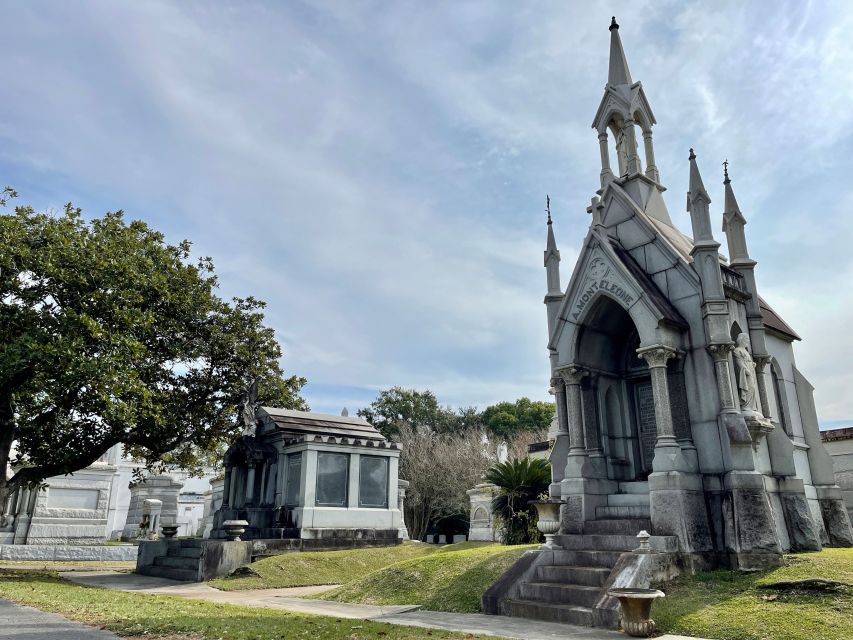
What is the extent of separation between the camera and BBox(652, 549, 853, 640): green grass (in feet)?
23.2

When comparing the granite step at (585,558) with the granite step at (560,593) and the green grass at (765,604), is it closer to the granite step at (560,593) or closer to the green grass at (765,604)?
the granite step at (560,593)

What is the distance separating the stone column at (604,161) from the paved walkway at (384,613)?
970 cm

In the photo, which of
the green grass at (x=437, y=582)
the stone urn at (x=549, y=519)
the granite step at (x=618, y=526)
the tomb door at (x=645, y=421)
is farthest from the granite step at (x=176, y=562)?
the tomb door at (x=645, y=421)

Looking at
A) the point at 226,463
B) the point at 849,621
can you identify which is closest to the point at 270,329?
the point at 226,463

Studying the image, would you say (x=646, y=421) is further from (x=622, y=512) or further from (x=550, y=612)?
(x=550, y=612)

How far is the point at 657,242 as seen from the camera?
41.8ft

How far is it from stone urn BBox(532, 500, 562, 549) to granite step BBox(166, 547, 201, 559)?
10.6 metres

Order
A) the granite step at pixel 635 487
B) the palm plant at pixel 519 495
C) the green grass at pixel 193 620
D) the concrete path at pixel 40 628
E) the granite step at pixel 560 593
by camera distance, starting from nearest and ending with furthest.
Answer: the concrete path at pixel 40 628
the green grass at pixel 193 620
the granite step at pixel 560 593
the granite step at pixel 635 487
the palm plant at pixel 519 495

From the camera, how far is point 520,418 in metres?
57.3

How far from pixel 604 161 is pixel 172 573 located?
16222 mm

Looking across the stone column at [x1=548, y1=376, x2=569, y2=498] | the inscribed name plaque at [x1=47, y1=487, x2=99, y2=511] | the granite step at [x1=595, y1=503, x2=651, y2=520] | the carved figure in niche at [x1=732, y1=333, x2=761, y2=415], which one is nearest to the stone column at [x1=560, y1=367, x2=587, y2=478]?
the stone column at [x1=548, y1=376, x2=569, y2=498]

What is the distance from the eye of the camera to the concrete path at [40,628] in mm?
6860

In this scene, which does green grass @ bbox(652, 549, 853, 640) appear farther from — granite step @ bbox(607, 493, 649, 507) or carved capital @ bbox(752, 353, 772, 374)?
carved capital @ bbox(752, 353, 772, 374)

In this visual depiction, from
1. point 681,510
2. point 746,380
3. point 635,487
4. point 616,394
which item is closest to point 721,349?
point 746,380
